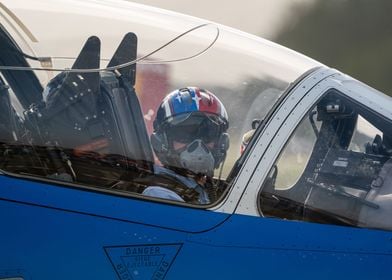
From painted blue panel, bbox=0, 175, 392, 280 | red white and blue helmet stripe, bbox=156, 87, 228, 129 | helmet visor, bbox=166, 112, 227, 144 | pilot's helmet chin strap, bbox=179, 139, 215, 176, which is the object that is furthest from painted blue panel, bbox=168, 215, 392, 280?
red white and blue helmet stripe, bbox=156, 87, 228, 129

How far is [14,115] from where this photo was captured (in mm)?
3252

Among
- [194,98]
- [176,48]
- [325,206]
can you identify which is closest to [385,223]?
[325,206]

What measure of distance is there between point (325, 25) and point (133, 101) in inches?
669

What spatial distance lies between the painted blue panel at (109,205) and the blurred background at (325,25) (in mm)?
13634

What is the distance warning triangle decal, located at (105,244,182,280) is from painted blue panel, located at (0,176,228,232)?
0.32ft

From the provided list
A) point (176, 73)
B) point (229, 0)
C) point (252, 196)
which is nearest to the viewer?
point (252, 196)

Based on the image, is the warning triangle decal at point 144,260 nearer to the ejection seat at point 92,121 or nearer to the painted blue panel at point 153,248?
the painted blue panel at point 153,248

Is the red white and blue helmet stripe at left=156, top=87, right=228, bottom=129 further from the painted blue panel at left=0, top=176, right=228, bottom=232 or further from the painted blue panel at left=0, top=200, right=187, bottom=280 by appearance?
the painted blue panel at left=0, top=200, right=187, bottom=280

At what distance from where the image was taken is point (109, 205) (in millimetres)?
2910

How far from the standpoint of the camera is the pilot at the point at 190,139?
3.12 m

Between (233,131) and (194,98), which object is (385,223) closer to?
(233,131)

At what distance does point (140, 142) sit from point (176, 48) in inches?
21.8

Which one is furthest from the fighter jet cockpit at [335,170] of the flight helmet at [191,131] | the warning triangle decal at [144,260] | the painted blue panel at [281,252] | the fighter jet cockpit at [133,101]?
the warning triangle decal at [144,260]

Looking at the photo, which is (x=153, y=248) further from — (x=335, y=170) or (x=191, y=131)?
(x=335, y=170)
